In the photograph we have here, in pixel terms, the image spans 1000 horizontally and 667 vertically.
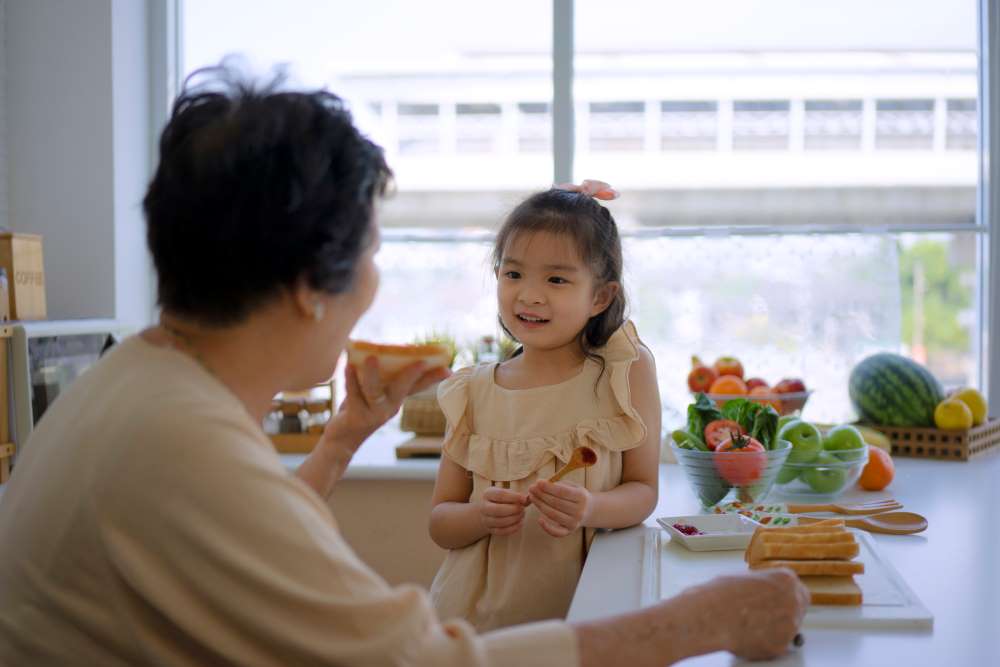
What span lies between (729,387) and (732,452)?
802 mm

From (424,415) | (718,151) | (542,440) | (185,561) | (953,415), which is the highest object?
(718,151)

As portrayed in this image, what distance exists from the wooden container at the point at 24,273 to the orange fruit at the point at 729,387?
6.13 feet

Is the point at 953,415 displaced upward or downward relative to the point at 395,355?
downward

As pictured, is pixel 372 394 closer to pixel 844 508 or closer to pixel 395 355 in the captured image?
pixel 395 355

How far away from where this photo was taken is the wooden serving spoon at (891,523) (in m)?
1.69

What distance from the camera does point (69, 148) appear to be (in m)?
3.03

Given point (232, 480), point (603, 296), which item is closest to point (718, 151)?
point (603, 296)

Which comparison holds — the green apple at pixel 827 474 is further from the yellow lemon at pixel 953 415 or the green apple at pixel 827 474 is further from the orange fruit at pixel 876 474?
the yellow lemon at pixel 953 415

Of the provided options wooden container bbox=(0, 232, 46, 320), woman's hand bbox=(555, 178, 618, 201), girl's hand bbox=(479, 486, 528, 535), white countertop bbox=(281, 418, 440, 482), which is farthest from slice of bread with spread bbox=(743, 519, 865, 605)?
wooden container bbox=(0, 232, 46, 320)

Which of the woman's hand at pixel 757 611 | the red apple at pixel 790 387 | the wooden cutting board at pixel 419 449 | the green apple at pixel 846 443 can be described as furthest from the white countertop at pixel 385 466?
the woman's hand at pixel 757 611

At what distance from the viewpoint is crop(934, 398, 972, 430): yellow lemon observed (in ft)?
8.25

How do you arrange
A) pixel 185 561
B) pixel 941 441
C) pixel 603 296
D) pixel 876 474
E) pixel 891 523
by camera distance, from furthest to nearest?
1. pixel 941 441
2. pixel 876 474
3. pixel 603 296
4. pixel 891 523
5. pixel 185 561

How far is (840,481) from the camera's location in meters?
1.98

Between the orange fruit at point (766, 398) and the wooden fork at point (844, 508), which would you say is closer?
the wooden fork at point (844, 508)
